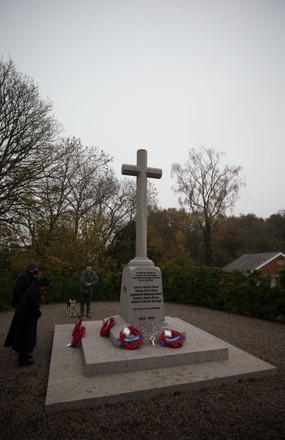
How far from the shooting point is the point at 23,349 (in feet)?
15.5

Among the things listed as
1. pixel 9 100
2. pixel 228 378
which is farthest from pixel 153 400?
pixel 9 100

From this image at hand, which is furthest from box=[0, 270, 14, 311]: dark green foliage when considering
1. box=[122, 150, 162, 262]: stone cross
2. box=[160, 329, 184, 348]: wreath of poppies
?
box=[160, 329, 184, 348]: wreath of poppies

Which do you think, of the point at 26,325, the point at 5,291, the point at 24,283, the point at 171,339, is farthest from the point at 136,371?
the point at 5,291

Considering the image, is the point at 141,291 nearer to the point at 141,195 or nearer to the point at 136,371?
the point at 136,371

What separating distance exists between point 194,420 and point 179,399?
47cm

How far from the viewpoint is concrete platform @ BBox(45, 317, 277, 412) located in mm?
3471

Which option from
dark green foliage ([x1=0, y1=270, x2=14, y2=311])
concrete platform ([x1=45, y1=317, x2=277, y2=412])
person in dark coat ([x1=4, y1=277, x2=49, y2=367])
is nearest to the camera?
concrete platform ([x1=45, y1=317, x2=277, y2=412])

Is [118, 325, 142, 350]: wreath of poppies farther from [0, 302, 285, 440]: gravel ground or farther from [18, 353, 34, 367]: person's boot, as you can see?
[18, 353, 34, 367]: person's boot

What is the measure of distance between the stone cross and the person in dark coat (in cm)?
220

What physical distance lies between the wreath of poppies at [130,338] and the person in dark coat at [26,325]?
1.64 m

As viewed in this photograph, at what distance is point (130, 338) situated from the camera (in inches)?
187

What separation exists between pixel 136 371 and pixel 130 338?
635 millimetres

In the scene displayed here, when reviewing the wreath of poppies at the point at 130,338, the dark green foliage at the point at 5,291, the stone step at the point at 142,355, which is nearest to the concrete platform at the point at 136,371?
the stone step at the point at 142,355

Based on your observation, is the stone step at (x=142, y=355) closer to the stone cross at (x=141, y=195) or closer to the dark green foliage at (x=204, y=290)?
the stone cross at (x=141, y=195)
